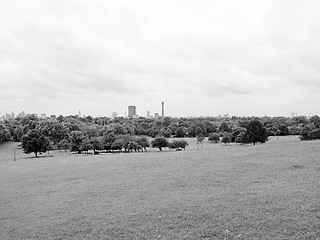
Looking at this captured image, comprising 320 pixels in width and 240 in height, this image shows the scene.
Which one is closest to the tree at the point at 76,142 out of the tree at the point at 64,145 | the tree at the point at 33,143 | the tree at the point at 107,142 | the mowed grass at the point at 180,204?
the tree at the point at 64,145

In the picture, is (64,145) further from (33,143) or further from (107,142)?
(33,143)

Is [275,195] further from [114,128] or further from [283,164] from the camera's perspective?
[114,128]

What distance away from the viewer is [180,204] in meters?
19.0

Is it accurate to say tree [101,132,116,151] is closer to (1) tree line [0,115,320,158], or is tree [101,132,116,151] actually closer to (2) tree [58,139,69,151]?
(1) tree line [0,115,320,158]

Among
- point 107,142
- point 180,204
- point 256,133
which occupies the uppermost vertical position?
point 256,133

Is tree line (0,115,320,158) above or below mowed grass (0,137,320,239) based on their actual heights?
above

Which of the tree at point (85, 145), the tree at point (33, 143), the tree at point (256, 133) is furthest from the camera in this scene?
the tree at point (85, 145)

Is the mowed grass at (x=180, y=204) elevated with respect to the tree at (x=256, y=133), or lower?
lower

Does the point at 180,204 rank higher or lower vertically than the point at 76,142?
lower

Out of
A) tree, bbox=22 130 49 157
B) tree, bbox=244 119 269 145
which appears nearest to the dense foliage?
tree, bbox=244 119 269 145

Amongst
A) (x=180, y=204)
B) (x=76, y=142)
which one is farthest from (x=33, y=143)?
(x=180, y=204)

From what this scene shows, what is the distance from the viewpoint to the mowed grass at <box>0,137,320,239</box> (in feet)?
48.0

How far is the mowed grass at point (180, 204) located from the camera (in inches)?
576

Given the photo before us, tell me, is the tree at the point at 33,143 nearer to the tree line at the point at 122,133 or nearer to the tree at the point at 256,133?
the tree line at the point at 122,133
